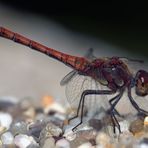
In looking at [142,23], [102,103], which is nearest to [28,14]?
[142,23]

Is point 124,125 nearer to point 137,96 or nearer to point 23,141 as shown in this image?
point 137,96

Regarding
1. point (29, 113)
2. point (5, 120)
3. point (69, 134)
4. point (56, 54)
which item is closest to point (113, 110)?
Answer: point (69, 134)

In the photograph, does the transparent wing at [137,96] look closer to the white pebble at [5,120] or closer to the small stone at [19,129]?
the small stone at [19,129]

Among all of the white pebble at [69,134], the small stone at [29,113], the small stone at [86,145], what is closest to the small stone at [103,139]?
the small stone at [86,145]

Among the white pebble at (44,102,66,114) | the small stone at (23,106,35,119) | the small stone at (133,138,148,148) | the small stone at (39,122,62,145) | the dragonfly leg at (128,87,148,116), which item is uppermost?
the dragonfly leg at (128,87,148,116)

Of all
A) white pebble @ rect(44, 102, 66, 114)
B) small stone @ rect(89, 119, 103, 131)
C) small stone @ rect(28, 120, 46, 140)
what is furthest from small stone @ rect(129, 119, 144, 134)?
white pebble @ rect(44, 102, 66, 114)

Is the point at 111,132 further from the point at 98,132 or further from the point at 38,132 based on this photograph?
the point at 38,132

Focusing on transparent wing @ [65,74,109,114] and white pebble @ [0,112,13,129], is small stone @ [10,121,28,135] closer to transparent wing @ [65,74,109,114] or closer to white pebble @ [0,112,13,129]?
white pebble @ [0,112,13,129]
